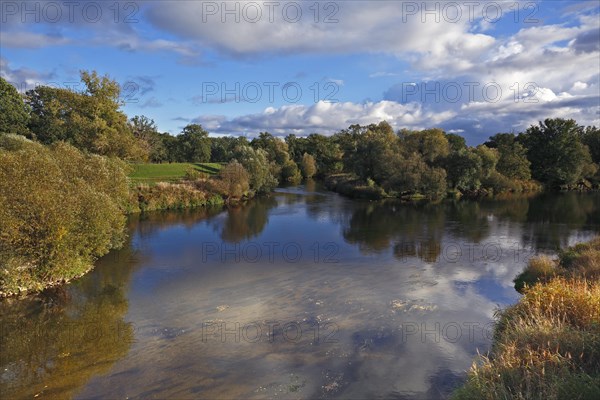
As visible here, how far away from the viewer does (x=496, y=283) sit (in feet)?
67.3

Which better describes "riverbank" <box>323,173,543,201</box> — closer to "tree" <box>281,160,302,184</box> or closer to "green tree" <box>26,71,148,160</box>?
"tree" <box>281,160,302,184</box>

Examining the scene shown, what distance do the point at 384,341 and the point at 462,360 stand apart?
2.56 metres

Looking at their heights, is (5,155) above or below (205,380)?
above

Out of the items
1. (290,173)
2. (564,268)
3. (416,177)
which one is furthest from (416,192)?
(290,173)

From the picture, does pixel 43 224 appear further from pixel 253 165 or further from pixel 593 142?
pixel 593 142

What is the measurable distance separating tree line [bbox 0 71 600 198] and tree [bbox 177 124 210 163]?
23 cm

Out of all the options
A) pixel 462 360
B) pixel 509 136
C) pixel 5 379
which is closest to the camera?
pixel 5 379

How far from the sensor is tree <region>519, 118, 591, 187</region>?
72.7 metres

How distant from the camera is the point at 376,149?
61.2 m

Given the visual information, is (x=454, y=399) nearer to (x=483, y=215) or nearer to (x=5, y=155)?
(x=5, y=155)

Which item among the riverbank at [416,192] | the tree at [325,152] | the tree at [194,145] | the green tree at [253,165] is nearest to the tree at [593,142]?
the riverbank at [416,192]

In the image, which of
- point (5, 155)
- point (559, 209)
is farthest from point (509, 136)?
point (5, 155)

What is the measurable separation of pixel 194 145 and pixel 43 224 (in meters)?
80.5

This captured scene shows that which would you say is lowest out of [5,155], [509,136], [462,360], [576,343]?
[462,360]
